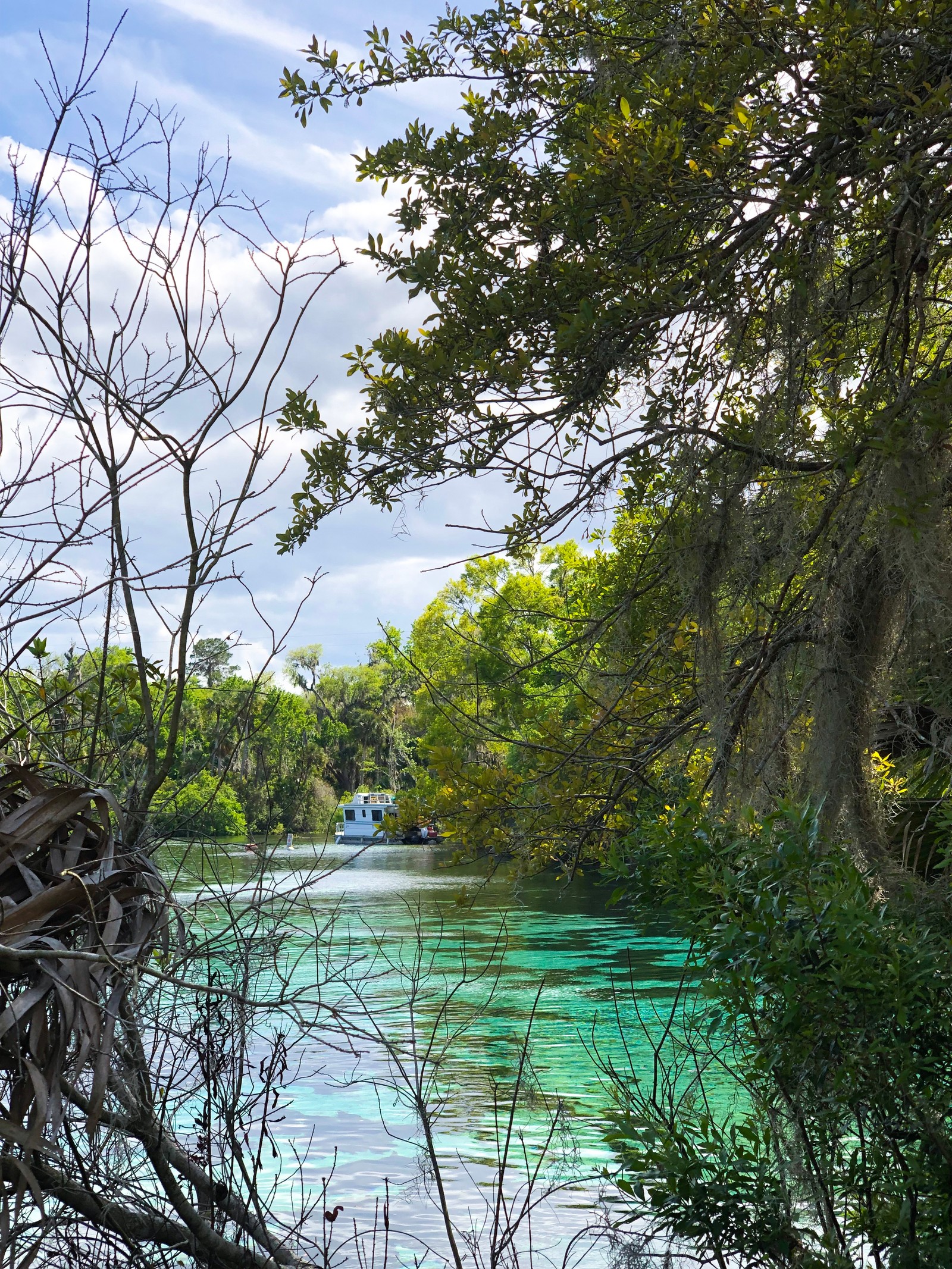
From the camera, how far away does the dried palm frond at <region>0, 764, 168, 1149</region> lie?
1554 millimetres

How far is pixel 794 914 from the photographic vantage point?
7.79 feet

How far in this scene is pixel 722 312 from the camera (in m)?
3.24

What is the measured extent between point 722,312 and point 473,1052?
711 centimetres

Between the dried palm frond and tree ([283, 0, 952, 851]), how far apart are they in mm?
1844

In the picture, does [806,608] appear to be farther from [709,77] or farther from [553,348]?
[709,77]

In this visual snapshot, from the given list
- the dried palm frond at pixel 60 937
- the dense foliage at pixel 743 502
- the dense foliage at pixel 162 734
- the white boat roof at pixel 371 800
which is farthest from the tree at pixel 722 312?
the white boat roof at pixel 371 800

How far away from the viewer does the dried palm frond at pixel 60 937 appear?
1554 millimetres

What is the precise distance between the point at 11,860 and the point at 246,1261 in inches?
53.4

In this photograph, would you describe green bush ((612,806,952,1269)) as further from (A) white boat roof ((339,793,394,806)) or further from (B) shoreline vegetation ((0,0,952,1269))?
(A) white boat roof ((339,793,394,806))

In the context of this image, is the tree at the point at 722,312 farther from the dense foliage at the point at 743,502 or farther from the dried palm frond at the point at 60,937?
the dried palm frond at the point at 60,937

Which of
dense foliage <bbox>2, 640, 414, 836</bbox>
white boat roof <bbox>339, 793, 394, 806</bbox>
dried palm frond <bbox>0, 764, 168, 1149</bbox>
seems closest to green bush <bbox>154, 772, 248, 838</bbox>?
dense foliage <bbox>2, 640, 414, 836</bbox>

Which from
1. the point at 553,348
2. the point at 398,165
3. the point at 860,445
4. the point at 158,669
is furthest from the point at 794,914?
the point at 398,165

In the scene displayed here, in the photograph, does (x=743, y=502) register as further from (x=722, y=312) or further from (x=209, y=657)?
(x=209, y=657)

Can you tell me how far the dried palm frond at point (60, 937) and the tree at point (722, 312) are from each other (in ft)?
6.05
